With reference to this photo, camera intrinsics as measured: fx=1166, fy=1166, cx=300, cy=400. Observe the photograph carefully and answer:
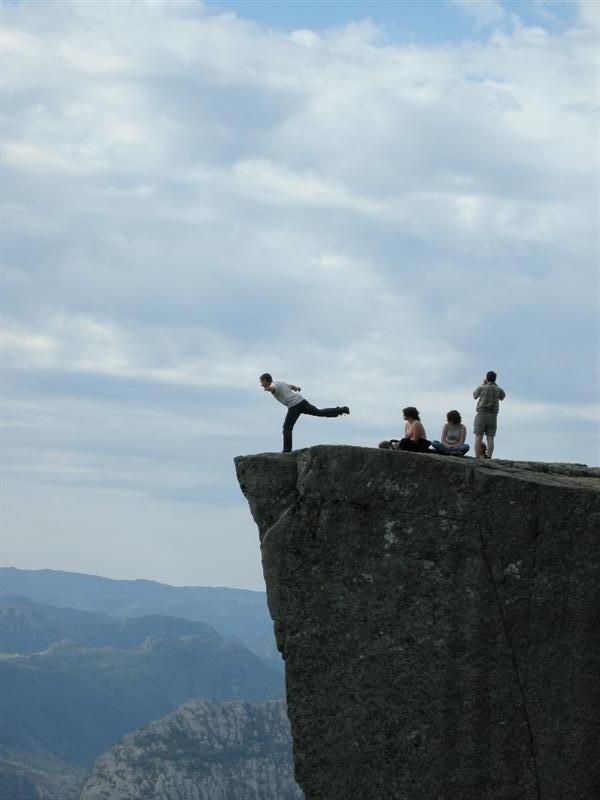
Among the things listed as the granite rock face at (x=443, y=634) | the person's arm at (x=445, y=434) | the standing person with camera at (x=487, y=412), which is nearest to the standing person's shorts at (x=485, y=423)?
the standing person with camera at (x=487, y=412)

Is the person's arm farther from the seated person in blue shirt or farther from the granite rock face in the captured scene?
the granite rock face

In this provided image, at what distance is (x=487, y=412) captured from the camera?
29.3 metres

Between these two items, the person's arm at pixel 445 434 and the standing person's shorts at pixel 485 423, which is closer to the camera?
the person's arm at pixel 445 434

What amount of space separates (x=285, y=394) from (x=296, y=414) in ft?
1.78

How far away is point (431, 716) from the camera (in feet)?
75.5

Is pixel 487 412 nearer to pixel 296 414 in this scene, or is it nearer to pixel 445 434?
pixel 445 434

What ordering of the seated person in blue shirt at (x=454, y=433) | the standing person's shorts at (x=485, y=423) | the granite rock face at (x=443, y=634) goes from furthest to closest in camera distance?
1. the standing person's shorts at (x=485, y=423)
2. the seated person in blue shirt at (x=454, y=433)
3. the granite rock face at (x=443, y=634)

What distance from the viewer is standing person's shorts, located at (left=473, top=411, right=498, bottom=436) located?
2927cm

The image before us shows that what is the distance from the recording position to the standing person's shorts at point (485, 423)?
96.0 ft

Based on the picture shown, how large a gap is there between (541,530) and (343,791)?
6.63 metres

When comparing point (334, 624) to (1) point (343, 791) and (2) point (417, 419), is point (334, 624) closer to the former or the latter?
(1) point (343, 791)

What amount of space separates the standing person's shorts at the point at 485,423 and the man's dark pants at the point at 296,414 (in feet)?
13.4

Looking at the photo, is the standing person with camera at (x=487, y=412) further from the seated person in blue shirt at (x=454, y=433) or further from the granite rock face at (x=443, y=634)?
the granite rock face at (x=443, y=634)

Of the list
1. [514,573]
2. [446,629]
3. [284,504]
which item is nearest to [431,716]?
[446,629]
